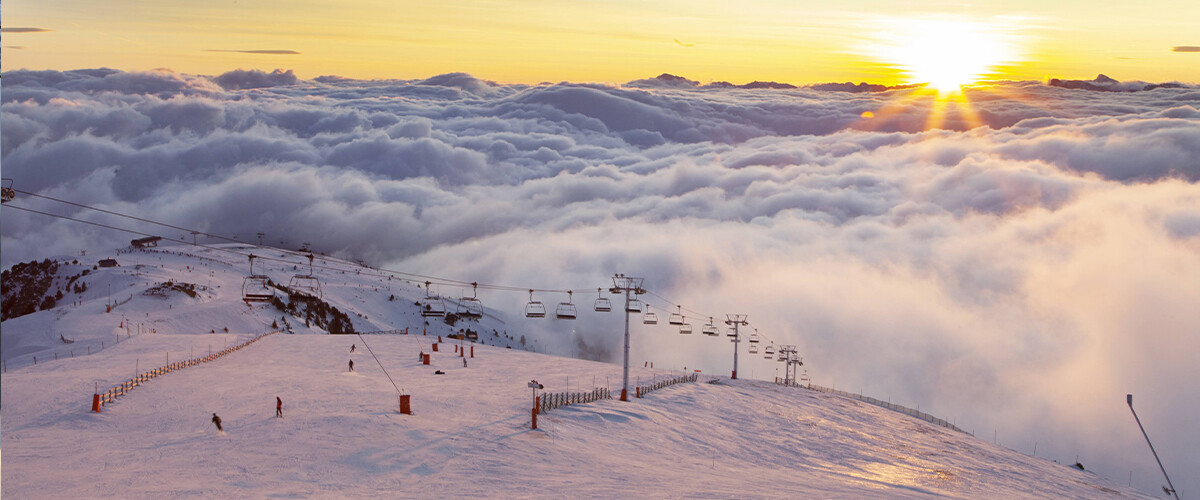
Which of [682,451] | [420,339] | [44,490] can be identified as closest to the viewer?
[44,490]

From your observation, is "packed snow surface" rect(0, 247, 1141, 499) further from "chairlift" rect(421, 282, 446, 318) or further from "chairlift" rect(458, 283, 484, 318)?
"chairlift" rect(458, 283, 484, 318)

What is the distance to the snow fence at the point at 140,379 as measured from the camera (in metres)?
42.3

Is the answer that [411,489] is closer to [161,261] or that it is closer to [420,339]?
[420,339]

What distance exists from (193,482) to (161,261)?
114712mm

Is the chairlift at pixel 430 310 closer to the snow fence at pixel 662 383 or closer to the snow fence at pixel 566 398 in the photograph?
the snow fence at pixel 566 398

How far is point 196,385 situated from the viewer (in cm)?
4994

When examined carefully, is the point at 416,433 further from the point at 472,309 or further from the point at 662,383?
the point at 472,309

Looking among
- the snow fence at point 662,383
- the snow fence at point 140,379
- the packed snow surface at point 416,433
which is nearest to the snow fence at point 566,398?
the packed snow surface at point 416,433

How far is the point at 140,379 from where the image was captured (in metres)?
50.0

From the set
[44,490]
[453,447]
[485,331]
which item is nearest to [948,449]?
[453,447]

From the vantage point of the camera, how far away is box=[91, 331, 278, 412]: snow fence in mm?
42338

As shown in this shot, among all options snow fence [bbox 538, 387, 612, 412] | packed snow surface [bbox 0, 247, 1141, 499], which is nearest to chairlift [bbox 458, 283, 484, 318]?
packed snow surface [bbox 0, 247, 1141, 499]

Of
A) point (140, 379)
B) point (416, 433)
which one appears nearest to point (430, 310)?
point (140, 379)

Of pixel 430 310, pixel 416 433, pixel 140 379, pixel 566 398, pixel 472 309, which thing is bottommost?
pixel 472 309
